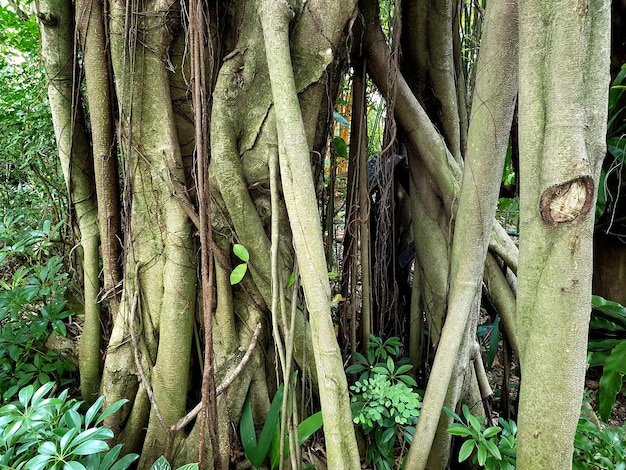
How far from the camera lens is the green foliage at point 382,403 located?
4.99 ft

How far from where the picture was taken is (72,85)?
1.77 m

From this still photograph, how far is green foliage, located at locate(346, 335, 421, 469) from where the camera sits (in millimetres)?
1522

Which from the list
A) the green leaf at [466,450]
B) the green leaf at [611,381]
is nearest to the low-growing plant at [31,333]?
the green leaf at [466,450]

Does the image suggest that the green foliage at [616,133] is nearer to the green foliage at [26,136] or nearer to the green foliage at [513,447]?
the green foliage at [513,447]

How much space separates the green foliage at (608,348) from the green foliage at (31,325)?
8.15ft

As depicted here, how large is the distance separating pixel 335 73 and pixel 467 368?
1.30m

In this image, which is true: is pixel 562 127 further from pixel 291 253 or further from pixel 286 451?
pixel 286 451

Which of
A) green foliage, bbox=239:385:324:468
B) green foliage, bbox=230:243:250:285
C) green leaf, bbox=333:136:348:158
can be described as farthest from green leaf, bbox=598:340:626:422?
green foliage, bbox=230:243:250:285

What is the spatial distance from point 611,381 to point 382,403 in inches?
50.7

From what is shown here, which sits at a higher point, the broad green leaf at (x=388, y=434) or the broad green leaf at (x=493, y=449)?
the broad green leaf at (x=493, y=449)

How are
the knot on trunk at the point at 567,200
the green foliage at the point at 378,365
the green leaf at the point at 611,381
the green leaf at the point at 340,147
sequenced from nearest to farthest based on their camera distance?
the knot on trunk at the point at 567,200
the green foliage at the point at 378,365
the green leaf at the point at 611,381
the green leaf at the point at 340,147

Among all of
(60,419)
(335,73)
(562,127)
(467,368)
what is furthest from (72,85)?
(467,368)

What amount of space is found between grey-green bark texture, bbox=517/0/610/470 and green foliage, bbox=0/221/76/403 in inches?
66.3

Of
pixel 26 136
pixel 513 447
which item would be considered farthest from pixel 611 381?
pixel 26 136
